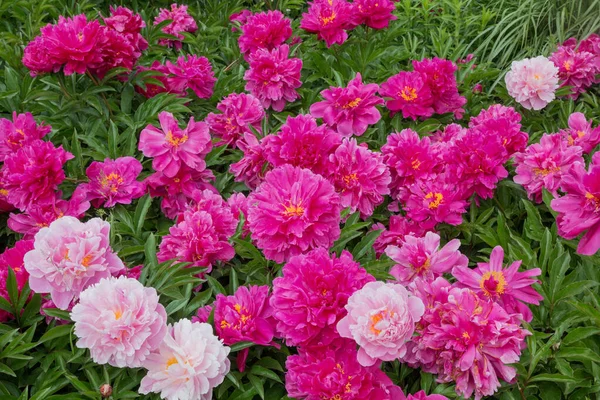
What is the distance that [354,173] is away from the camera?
1.64m

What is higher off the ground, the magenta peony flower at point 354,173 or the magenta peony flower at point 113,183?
the magenta peony flower at point 354,173

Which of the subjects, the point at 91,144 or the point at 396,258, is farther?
the point at 91,144

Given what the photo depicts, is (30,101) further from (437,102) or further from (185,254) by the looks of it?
(437,102)

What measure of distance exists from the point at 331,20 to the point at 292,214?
123 cm

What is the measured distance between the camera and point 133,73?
2275 mm

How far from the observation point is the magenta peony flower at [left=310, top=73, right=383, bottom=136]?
2.02 m

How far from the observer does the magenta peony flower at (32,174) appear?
5.54 ft

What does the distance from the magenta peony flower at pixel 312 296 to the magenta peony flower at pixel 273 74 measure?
1.04 meters

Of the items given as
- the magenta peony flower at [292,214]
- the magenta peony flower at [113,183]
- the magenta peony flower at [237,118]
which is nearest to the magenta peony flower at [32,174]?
the magenta peony flower at [113,183]

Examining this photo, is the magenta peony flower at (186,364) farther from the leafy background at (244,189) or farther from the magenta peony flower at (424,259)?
the magenta peony flower at (424,259)

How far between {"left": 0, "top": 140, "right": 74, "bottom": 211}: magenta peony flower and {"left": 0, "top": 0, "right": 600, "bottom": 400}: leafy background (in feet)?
0.55

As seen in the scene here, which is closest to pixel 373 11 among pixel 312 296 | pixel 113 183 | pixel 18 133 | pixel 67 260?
pixel 113 183

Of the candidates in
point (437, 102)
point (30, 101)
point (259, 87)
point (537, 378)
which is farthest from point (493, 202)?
point (30, 101)

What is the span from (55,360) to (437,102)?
5.27 feet
